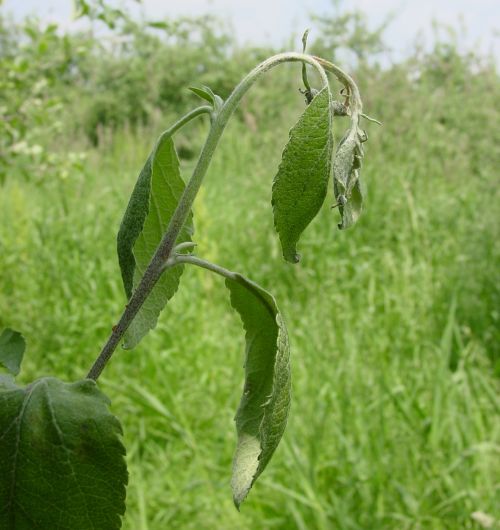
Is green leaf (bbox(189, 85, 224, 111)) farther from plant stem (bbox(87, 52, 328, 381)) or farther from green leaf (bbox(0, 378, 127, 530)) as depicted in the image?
green leaf (bbox(0, 378, 127, 530))

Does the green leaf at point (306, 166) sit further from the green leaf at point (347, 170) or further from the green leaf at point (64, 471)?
the green leaf at point (64, 471)

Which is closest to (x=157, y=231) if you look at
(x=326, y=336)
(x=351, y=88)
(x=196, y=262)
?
(x=196, y=262)

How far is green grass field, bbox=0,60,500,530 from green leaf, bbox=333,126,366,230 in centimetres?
193

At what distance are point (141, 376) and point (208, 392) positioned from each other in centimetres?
35

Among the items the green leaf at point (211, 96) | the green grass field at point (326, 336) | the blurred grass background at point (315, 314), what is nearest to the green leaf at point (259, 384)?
the green leaf at point (211, 96)

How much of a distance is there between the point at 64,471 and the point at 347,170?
0.30m

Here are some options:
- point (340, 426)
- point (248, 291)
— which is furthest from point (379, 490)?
point (248, 291)

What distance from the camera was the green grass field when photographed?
2.50 m

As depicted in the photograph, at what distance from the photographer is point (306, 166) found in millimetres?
535

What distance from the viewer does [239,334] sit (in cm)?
366

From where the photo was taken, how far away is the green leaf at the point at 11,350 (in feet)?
2.20

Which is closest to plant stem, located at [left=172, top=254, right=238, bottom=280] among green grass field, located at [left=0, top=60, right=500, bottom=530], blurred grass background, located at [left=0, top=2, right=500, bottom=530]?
blurred grass background, located at [left=0, top=2, right=500, bottom=530]

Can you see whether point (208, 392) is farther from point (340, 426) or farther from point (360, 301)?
point (360, 301)

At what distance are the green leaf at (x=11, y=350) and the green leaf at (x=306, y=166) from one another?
283mm
